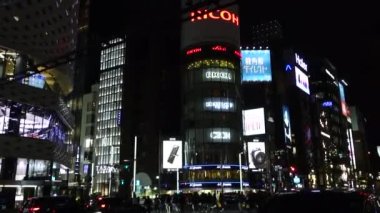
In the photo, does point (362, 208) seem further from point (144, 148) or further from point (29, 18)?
point (144, 148)

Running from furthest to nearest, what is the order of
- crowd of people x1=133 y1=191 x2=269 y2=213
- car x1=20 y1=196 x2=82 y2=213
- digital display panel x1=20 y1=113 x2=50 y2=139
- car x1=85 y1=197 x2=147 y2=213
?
digital display panel x1=20 y1=113 x2=50 y2=139 → crowd of people x1=133 y1=191 x2=269 y2=213 → car x1=85 y1=197 x2=147 y2=213 → car x1=20 y1=196 x2=82 y2=213

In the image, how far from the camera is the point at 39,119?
53719mm

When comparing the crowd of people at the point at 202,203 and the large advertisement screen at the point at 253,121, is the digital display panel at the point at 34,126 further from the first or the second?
the large advertisement screen at the point at 253,121

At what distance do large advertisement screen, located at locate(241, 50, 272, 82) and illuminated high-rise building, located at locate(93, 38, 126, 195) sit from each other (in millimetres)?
42349

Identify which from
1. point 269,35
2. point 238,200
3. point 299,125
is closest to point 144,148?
point 299,125

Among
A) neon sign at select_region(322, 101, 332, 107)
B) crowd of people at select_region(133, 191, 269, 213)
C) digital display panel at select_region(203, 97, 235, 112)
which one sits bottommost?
crowd of people at select_region(133, 191, 269, 213)

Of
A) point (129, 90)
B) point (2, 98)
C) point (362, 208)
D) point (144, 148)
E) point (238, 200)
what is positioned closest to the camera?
point (362, 208)

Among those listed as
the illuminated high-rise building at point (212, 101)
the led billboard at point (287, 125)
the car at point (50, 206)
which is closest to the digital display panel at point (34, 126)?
the car at point (50, 206)

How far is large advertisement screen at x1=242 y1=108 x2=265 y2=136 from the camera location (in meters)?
99.1

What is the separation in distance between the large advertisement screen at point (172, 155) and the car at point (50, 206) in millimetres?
40287

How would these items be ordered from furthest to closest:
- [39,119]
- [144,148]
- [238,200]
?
[144,148] < [39,119] < [238,200]

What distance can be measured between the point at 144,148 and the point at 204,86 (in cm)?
3219

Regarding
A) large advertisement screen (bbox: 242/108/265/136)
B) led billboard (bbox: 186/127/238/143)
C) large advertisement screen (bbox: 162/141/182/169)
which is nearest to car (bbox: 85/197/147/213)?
large advertisement screen (bbox: 162/141/182/169)

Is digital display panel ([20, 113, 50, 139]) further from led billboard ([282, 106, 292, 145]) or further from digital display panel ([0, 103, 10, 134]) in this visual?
led billboard ([282, 106, 292, 145])
